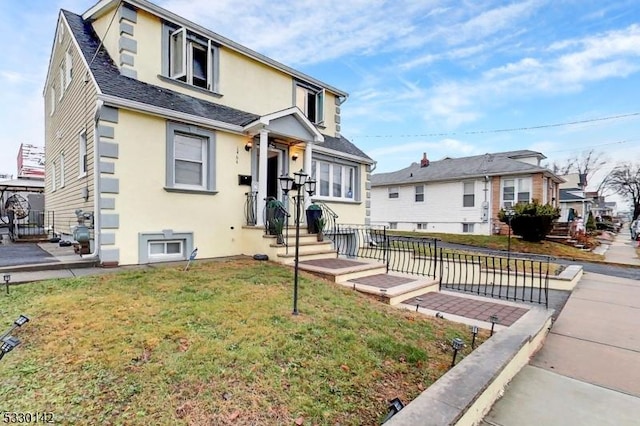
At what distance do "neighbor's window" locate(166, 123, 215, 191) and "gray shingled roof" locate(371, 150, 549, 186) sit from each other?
1717 cm

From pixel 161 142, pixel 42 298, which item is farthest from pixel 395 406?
pixel 161 142

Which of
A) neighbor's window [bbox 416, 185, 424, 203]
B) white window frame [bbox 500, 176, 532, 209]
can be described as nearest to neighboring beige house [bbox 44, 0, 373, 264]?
white window frame [bbox 500, 176, 532, 209]

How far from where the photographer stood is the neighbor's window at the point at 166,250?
22.6ft

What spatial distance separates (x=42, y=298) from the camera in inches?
154

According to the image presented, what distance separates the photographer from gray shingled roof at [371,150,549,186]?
1905 cm

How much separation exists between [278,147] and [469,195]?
15.5 meters

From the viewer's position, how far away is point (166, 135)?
6992mm

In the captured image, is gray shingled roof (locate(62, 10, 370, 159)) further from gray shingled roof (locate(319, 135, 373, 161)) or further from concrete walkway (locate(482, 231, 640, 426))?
concrete walkway (locate(482, 231, 640, 426))

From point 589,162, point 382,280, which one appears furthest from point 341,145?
point 589,162

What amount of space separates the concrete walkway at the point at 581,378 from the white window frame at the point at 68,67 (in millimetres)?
11996

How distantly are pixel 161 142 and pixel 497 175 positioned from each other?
1876 cm

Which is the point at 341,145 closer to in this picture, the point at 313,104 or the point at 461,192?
the point at 313,104

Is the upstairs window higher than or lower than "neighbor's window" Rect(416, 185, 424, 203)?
higher

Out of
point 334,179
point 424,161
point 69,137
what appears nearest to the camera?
point 69,137
